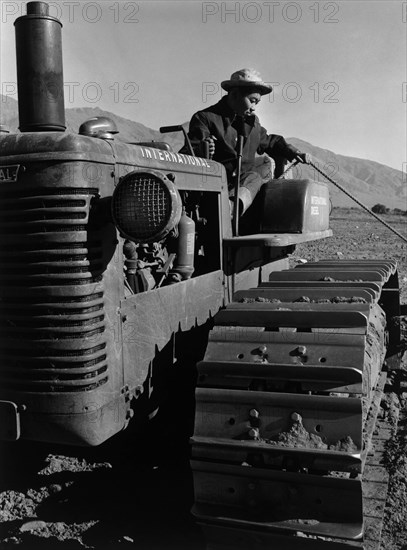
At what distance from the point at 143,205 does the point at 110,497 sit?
6.40 feet

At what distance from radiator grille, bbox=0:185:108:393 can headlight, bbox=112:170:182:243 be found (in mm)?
137

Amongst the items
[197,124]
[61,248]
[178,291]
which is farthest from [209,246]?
[61,248]

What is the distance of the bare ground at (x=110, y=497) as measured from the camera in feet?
11.7

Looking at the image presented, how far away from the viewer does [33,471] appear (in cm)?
411

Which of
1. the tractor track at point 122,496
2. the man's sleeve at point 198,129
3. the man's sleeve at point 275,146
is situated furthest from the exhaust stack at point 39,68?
the man's sleeve at point 275,146

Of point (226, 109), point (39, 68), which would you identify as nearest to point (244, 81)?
point (226, 109)

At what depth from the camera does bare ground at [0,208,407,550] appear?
3.55 meters

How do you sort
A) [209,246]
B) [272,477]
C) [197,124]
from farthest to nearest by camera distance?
1. [197,124]
2. [209,246]
3. [272,477]

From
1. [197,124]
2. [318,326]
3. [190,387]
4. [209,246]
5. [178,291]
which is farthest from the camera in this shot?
[197,124]

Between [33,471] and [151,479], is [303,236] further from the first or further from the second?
[33,471]

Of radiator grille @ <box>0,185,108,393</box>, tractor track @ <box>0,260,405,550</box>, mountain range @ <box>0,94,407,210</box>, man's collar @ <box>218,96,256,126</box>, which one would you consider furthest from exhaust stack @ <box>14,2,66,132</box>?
mountain range @ <box>0,94,407,210</box>

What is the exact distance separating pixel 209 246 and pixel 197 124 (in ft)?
3.91

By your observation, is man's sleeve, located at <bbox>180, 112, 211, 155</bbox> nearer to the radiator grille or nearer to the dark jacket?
the dark jacket

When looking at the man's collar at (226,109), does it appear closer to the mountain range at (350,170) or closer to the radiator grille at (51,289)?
the radiator grille at (51,289)
